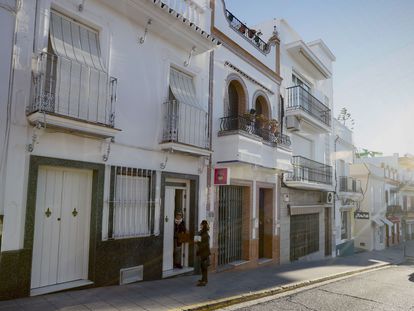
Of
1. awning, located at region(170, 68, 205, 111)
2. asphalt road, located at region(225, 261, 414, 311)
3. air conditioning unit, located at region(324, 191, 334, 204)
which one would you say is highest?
awning, located at region(170, 68, 205, 111)

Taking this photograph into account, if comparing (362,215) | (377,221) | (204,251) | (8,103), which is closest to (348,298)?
(204,251)

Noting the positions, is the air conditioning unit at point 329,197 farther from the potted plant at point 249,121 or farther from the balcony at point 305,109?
the potted plant at point 249,121

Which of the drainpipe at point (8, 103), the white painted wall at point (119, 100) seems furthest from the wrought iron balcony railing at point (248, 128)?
the drainpipe at point (8, 103)

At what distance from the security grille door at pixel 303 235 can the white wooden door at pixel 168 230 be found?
8011mm

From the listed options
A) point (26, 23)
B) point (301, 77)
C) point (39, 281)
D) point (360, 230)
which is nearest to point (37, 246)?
point (39, 281)

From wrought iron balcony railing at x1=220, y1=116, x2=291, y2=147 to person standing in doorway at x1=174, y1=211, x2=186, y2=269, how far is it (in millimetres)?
3195

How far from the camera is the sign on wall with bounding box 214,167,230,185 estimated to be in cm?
1073

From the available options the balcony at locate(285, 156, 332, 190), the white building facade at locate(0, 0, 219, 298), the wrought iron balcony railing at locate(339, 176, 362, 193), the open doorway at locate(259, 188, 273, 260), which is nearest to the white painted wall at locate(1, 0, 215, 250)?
the white building facade at locate(0, 0, 219, 298)

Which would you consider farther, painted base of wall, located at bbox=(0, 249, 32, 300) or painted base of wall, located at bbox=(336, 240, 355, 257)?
painted base of wall, located at bbox=(336, 240, 355, 257)

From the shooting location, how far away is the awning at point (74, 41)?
7086 mm

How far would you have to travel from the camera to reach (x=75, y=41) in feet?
24.6

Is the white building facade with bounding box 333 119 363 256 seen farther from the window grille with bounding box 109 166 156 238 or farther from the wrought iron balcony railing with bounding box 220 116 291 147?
the window grille with bounding box 109 166 156 238

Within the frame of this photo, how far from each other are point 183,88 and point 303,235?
35.6 ft

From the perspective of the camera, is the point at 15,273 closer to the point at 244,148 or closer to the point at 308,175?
the point at 244,148
